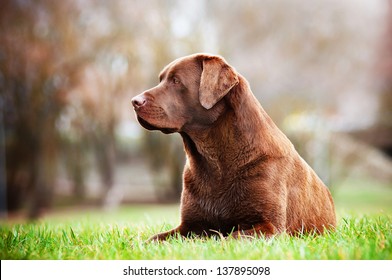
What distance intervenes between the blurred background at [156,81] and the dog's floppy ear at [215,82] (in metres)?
8.67

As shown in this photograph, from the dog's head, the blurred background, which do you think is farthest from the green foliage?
the blurred background

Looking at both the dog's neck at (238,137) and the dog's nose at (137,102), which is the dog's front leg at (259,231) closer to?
the dog's neck at (238,137)

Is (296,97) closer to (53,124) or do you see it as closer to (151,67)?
(151,67)

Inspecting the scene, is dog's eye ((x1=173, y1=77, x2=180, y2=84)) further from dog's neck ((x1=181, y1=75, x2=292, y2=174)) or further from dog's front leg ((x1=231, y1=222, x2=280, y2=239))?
dog's front leg ((x1=231, y1=222, x2=280, y2=239))

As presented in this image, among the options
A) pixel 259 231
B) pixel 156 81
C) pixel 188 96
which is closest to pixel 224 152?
pixel 188 96

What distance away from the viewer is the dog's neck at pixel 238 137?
2898mm

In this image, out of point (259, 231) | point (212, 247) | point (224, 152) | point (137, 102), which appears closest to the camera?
point (212, 247)

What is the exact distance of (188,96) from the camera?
296cm

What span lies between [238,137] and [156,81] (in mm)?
9385

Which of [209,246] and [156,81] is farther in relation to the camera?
[156,81]

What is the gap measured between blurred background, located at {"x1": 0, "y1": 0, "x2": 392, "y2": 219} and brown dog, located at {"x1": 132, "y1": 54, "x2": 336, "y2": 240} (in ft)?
28.1

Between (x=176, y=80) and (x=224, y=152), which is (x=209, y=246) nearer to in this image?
(x=224, y=152)

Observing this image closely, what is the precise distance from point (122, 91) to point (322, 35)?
510 cm
